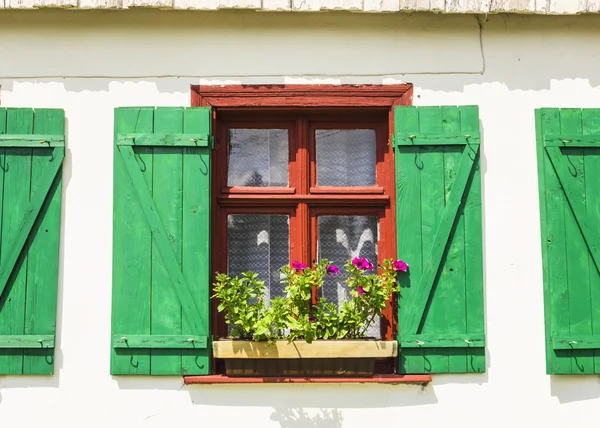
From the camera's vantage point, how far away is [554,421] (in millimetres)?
4598

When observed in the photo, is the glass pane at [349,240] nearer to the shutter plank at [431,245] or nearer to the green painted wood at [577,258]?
the shutter plank at [431,245]

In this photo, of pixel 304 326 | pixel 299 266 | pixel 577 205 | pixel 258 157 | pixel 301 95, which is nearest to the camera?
pixel 304 326

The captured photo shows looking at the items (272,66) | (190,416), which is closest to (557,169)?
(272,66)

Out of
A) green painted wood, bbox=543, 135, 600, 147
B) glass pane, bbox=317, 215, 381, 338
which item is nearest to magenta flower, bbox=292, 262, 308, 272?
glass pane, bbox=317, 215, 381, 338

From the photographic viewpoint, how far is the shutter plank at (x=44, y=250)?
456 cm

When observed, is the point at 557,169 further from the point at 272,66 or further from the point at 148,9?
the point at 148,9

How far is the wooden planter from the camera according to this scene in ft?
14.6

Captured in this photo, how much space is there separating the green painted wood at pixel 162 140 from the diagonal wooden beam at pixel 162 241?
4cm

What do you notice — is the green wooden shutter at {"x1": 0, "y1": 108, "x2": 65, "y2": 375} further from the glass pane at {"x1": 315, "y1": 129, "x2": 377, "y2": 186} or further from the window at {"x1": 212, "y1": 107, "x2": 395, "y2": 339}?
the glass pane at {"x1": 315, "y1": 129, "x2": 377, "y2": 186}

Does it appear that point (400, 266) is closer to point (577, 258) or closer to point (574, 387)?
point (577, 258)

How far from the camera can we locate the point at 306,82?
15.9ft

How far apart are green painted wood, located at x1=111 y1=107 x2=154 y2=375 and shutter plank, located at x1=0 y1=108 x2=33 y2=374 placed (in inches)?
18.8

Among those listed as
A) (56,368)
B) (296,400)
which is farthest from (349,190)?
(56,368)

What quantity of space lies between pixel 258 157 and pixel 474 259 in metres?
1.34
